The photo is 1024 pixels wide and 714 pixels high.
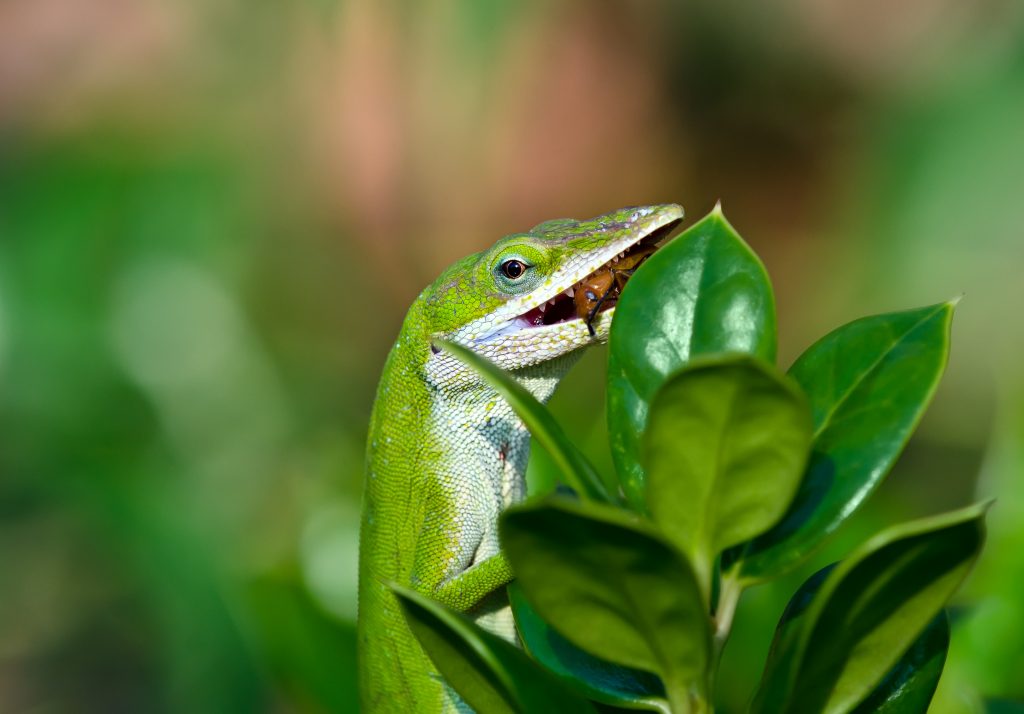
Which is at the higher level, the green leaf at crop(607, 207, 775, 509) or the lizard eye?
the green leaf at crop(607, 207, 775, 509)

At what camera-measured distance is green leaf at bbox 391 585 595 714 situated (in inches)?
32.9

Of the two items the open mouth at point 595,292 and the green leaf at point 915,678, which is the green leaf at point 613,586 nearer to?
the green leaf at point 915,678

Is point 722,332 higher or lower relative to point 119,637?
higher

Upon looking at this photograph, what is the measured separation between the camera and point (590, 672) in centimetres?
96

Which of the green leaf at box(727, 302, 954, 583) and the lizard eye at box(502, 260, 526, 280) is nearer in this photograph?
the green leaf at box(727, 302, 954, 583)

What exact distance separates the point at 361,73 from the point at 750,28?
179 centimetres

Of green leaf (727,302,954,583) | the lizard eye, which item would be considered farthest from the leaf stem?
the lizard eye

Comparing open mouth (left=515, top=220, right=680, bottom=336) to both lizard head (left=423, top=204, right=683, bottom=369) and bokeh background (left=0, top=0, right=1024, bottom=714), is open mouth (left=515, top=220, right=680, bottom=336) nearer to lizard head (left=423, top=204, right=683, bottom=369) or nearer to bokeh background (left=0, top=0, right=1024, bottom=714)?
lizard head (left=423, top=204, right=683, bottom=369)

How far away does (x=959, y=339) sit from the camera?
4.14 meters

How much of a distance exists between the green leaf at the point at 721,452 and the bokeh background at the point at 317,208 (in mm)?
1948

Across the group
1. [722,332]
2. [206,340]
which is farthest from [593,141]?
[722,332]

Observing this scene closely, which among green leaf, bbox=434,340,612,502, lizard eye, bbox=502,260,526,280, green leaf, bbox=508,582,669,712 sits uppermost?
green leaf, bbox=434,340,612,502

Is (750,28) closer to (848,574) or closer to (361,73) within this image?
(361,73)

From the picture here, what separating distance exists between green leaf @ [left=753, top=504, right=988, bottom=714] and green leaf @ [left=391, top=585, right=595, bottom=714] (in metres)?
0.17
